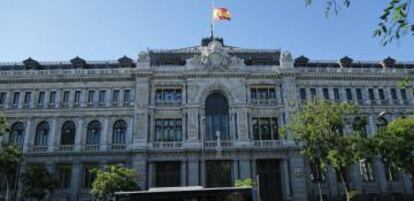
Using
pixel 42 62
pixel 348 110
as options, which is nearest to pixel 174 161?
pixel 348 110

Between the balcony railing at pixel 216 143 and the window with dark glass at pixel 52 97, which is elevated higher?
the window with dark glass at pixel 52 97

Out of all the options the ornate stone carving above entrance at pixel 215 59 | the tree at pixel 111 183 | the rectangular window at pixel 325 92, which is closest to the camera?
the tree at pixel 111 183

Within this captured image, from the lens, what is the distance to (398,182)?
43.7 metres

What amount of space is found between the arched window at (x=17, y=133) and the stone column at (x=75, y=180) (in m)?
7.78

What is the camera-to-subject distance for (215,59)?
4653 centimetres

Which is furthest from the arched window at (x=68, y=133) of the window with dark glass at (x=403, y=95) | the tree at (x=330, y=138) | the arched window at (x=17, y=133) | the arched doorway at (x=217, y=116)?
the window with dark glass at (x=403, y=95)

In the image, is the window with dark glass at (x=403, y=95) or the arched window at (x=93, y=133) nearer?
the arched window at (x=93, y=133)

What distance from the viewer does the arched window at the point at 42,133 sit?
44125 millimetres

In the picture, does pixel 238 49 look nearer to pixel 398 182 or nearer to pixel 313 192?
pixel 313 192

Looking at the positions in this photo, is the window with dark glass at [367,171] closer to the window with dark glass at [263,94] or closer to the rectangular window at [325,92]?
the rectangular window at [325,92]

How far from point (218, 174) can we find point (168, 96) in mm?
11639

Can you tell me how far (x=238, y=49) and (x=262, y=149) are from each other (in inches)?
614

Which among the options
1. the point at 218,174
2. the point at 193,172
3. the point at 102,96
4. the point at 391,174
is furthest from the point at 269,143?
the point at 102,96

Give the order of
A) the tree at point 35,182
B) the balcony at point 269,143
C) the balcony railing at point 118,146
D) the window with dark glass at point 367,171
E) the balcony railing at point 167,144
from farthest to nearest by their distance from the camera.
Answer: the window with dark glass at point 367,171 < the balcony railing at point 118,146 < the balcony at point 269,143 < the balcony railing at point 167,144 < the tree at point 35,182
